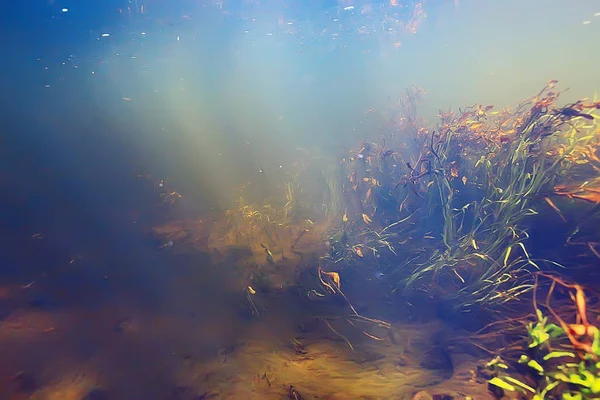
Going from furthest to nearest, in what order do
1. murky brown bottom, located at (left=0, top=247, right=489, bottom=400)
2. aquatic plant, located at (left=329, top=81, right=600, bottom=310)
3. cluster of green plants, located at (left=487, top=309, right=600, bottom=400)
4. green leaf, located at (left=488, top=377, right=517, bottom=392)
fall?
aquatic plant, located at (left=329, top=81, right=600, bottom=310), murky brown bottom, located at (left=0, top=247, right=489, bottom=400), green leaf, located at (left=488, top=377, right=517, bottom=392), cluster of green plants, located at (left=487, top=309, right=600, bottom=400)

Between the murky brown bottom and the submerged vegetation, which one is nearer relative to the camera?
the submerged vegetation

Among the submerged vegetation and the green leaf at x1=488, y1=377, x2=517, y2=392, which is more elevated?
the submerged vegetation

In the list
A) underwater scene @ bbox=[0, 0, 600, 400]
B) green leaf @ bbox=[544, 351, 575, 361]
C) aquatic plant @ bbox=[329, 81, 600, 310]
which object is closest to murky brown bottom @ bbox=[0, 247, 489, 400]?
underwater scene @ bbox=[0, 0, 600, 400]

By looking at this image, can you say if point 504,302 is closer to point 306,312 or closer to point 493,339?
point 493,339

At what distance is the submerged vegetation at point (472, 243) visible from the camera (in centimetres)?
164

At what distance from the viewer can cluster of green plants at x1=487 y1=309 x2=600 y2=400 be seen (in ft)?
4.29

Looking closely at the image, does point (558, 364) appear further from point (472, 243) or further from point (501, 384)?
point (472, 243)

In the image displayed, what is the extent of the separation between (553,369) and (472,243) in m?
0.97

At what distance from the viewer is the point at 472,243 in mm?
2312

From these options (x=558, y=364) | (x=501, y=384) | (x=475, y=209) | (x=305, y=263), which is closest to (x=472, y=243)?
(x=475, y=209)

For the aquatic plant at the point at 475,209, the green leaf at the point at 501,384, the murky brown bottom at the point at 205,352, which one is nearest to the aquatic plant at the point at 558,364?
the green leaf at the point at 501,384

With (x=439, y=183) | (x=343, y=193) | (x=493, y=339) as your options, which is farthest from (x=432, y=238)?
(x=343, y=193)

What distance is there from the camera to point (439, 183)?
2.83m

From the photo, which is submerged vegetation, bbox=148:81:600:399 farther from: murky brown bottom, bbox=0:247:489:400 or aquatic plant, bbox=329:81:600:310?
murky brown bottom, bbox=0:247:489:400
